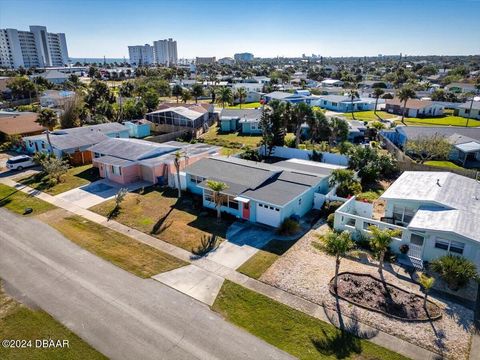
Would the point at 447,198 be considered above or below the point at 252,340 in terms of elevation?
above

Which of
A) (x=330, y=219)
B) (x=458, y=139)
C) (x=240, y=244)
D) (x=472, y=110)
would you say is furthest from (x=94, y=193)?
(x=472, y=110)

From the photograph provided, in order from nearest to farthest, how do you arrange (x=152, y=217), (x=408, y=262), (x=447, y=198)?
(x=408, y=262), (x=447, y=198), (x=152, y=217)

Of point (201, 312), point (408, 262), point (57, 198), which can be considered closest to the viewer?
point (201, 312)

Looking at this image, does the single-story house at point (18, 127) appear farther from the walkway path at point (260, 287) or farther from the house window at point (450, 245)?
the house window at point (450, 245)

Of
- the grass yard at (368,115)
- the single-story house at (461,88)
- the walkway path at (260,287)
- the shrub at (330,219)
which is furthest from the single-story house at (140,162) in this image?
the single-story house at (461,88)

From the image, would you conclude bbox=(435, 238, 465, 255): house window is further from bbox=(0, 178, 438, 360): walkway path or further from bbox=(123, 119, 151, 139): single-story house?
bbox=(123, 119, 151, 139): single-story house

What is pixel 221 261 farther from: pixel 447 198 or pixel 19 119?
pixel 19 119

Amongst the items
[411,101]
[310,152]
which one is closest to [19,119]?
[310,152]

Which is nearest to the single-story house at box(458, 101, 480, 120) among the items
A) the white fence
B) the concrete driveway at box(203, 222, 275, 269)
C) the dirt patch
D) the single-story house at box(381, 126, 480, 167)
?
the single-story house at box(381, 126, 480, 167)

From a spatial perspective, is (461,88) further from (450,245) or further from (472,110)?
(450,245)
